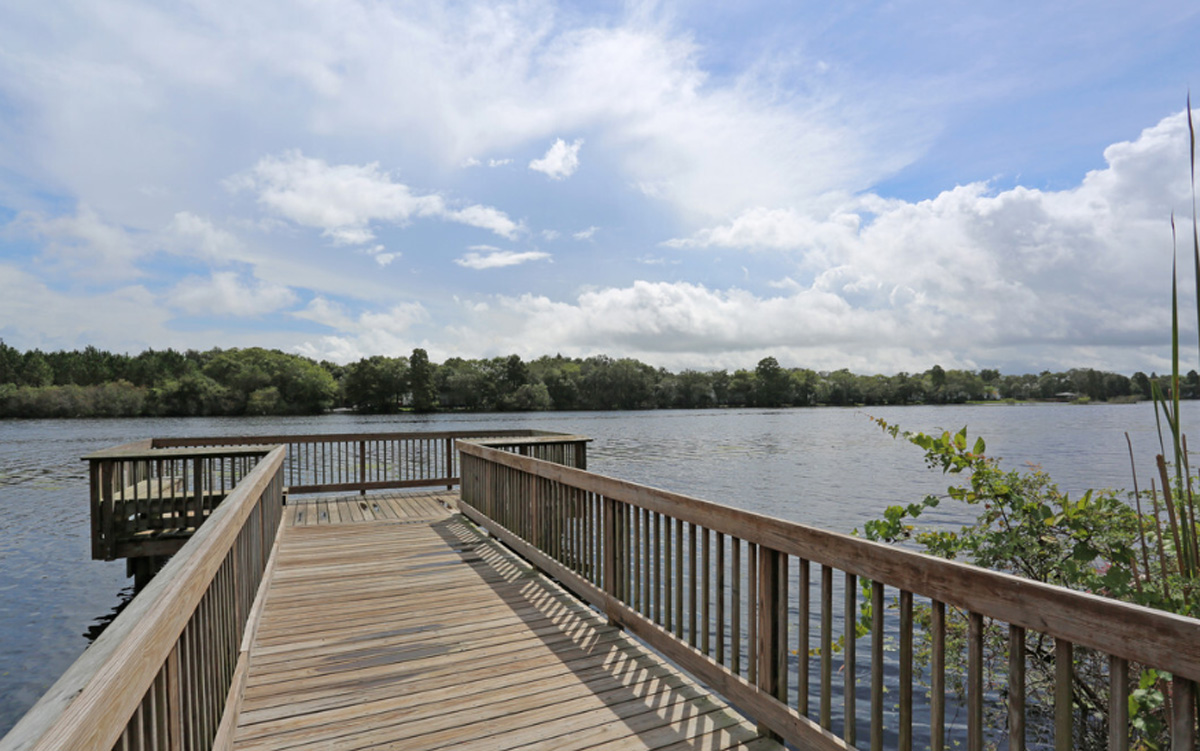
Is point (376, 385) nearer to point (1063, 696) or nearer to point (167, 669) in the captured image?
point (167, 669)

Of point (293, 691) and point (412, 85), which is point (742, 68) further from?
point (293, 691)

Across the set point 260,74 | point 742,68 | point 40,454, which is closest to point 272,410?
point 40,454

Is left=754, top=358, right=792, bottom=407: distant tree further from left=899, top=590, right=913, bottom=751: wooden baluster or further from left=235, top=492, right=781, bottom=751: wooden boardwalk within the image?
left=899, top=590, right=913, bottom=751: wooden baluster

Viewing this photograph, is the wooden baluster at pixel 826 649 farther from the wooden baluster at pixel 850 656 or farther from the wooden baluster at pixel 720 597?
the wooden baluster at pixel 720 597

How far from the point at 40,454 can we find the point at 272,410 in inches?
1485

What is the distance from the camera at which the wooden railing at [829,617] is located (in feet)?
5.06

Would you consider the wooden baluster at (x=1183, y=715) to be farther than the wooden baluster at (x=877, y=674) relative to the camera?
No

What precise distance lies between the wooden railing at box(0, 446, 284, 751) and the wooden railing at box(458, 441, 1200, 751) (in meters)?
2.00

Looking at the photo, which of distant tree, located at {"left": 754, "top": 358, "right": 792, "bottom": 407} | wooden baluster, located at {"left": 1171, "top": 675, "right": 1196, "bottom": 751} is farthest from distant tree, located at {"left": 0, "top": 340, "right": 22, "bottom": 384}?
distant tree, located at {"left": 754, "top": 358, "right": 792, "bottom": 407}

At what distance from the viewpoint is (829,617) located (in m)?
2.53

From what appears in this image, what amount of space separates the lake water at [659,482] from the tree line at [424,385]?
57.8ft

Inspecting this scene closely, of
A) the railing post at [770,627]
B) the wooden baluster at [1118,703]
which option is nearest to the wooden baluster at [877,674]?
the railing post at [770,627]

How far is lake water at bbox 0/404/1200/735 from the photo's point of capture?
8.80m

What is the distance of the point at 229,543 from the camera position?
9.66ft
